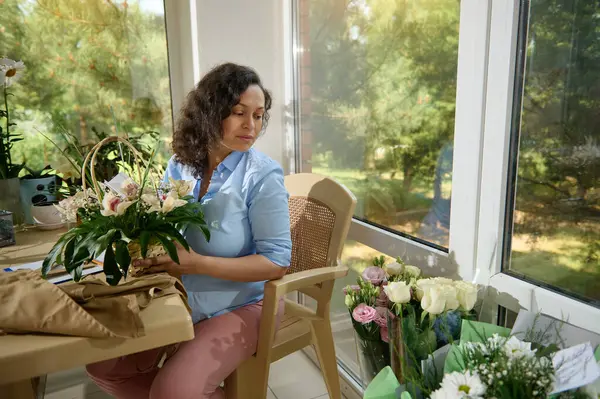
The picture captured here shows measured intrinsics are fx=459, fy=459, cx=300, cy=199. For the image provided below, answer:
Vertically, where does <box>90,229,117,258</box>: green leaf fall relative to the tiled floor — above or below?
above

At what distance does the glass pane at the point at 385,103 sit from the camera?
1442 millimetres

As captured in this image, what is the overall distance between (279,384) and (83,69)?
6.02ft

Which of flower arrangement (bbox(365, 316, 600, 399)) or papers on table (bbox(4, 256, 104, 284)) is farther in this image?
papers on table (bbox(4, 256, 104, 284))

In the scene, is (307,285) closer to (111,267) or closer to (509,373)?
(111,267)

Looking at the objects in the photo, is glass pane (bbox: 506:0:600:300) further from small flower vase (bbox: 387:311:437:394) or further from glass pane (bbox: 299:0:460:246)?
small flower vase (bbox: 387:311:437:394)

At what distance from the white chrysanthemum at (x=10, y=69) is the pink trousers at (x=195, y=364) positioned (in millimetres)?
1360

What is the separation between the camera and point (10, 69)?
2.02 metres

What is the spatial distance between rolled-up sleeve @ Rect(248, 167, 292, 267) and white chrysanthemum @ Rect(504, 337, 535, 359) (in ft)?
2.63

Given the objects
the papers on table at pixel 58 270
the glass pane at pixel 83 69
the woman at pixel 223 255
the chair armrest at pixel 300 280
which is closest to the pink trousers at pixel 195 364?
the woman at pixel 223 255

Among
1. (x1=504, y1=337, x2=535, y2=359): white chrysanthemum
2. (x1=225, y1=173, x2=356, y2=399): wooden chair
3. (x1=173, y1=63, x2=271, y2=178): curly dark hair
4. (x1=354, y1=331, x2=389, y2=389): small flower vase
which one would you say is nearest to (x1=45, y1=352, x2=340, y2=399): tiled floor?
(x1=225, y1=173, x2=356, y2=399): wooden chair

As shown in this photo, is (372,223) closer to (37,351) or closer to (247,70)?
(247,70)

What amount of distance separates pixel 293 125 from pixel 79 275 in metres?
1.43

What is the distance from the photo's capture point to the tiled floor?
2045 mm

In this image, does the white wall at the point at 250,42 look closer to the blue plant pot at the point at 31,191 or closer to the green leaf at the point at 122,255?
A: the blue plant pot at the point at 31,191
